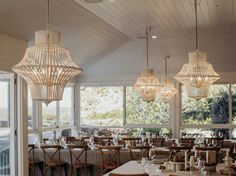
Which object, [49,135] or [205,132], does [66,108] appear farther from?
[205,132]

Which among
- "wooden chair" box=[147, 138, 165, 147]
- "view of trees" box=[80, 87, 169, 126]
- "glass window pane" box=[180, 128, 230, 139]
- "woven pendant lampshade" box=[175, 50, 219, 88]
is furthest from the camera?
"view of trees" box=[80, 87, 169, 126]

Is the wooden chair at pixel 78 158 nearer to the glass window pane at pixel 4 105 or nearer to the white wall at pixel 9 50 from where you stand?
the glass window pane at pixel 4 105

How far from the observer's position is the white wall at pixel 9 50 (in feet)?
24.2

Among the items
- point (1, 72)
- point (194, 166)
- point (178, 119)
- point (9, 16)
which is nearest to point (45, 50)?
point (194, 166)

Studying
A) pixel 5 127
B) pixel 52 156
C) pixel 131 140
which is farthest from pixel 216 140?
pixel 5 127

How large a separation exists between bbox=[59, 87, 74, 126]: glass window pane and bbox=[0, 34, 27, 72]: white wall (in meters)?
3.89

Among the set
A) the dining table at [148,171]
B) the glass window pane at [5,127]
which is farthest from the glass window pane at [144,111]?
the dining table at [148,171]

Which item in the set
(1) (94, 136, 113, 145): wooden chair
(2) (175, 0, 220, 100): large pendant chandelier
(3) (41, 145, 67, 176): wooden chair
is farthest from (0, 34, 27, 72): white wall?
(2) (175, 0, 220, 100): large pendant chandelier

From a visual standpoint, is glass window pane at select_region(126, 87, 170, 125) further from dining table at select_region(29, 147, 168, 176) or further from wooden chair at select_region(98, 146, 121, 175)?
wooden chair at select_region(98, 146, 121, 175)

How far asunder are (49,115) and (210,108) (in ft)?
14.9

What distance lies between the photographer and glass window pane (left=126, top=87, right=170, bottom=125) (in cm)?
1185

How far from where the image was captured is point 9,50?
25.0 feet

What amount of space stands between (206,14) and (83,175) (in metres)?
4.14

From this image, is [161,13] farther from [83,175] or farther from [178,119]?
[178,119]
